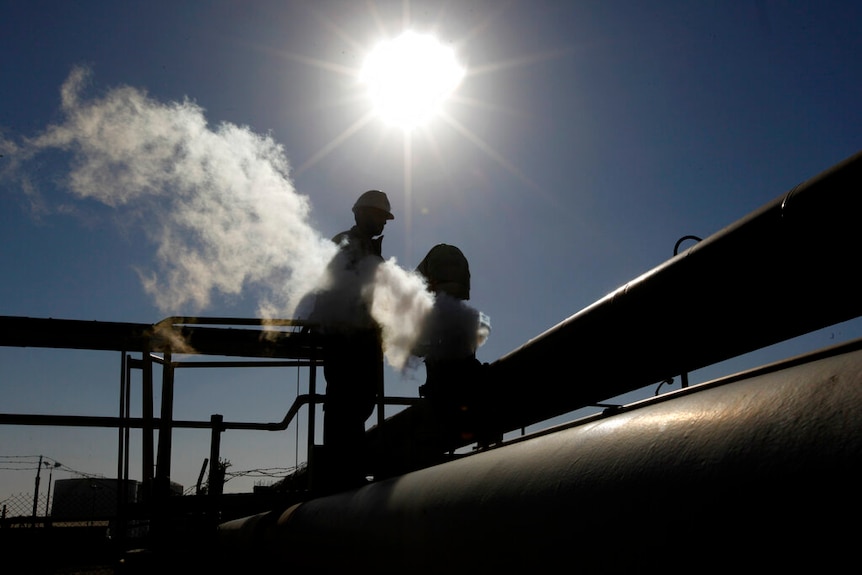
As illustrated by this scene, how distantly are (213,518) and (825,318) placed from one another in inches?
217

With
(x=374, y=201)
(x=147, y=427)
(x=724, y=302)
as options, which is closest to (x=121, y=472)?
(x=147, y=427)

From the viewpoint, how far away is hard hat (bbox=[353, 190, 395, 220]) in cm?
619

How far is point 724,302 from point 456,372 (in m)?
2.05

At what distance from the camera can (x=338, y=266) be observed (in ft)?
18.7

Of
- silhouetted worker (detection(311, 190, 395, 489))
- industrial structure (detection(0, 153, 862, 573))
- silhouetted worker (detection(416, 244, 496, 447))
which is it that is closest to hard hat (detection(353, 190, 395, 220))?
silhouetted worker (detection(311, 190, 395, 489))

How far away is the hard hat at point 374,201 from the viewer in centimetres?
619

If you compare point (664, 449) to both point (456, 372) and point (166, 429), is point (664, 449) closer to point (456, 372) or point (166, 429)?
point (456, 372)

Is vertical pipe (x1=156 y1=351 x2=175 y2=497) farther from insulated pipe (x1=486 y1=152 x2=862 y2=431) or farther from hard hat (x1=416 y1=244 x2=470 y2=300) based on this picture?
insulated pipe (x1=486 y1=152 x2=862 y2=431)

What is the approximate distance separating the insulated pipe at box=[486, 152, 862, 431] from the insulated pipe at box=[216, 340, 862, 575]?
3.15 feet

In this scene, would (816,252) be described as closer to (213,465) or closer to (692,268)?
(692,268)

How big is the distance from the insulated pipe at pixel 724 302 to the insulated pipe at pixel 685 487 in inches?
37.8

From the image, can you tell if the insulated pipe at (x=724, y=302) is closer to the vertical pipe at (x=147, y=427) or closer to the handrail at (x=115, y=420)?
the handrail at (x=115, y=420)

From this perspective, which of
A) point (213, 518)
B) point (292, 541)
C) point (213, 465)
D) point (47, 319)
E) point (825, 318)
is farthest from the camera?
point (213, 465)

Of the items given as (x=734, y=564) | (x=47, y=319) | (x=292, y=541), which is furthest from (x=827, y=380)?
(x=47, y=319)
